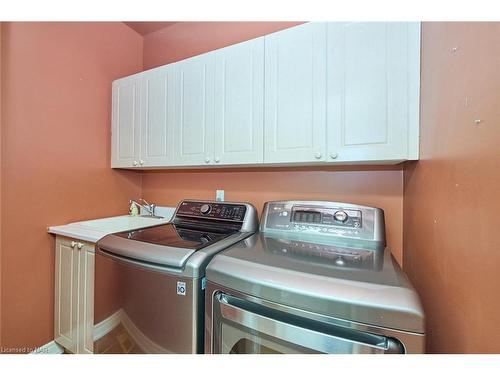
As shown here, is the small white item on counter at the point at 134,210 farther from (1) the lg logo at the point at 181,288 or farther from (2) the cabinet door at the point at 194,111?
(1) the lg logo at the point at 181,288

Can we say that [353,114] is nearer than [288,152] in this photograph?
Yes

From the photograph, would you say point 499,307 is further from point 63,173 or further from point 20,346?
point 20,346

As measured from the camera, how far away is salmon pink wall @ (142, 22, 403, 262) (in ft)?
4.24

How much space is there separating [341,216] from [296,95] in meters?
0.70

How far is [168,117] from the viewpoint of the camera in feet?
5.20

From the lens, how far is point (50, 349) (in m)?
1.50

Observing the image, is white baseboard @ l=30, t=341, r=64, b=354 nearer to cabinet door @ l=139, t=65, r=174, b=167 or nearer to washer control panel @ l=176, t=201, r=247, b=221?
washer control panel @ l=176, t=201, r=247, b=221

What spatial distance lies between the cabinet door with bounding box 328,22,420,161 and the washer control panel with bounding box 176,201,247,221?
668mm

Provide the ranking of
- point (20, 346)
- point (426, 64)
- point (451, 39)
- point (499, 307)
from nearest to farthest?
point (499, 307) → point (451, 39) → point (426, 64) → point (20, 346)

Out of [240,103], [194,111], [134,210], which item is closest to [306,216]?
[240,103]

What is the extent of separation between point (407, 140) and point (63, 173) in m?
2.13

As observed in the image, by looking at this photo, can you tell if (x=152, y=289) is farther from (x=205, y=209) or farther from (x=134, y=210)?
(x=134, y=210)
